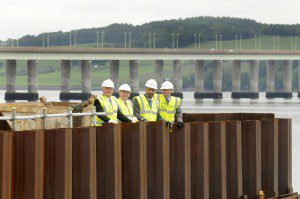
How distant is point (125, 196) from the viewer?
20578 mm

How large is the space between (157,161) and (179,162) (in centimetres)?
124

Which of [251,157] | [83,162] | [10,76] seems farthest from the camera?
[10,76]

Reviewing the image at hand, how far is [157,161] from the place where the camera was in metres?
21.4

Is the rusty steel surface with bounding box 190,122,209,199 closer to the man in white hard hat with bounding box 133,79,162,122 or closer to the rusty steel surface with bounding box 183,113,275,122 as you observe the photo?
the man in white hard hat with bounding box 133,79,162,122

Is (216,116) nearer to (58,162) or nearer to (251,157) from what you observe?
(251,157)

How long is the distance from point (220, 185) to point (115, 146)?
18.2 ft

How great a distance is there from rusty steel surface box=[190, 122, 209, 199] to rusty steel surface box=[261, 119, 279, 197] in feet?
12.9

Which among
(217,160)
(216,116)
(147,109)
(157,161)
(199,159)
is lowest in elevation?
(217,160)

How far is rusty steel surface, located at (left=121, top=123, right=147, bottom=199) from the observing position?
20297 millimetres

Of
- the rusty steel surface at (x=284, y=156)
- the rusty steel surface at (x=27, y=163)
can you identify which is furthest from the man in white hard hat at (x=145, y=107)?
the rusty steel surface at (x=27, y=163)

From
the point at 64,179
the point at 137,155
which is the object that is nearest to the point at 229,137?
the point at 137,155

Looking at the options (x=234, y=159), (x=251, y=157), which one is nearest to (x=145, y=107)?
(x=234, y=159)

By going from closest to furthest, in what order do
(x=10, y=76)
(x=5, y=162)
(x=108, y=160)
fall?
(x=5, y=162) → (x=108, y=160) → (x=10, y=76)

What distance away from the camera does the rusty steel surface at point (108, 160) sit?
63.4 ft
